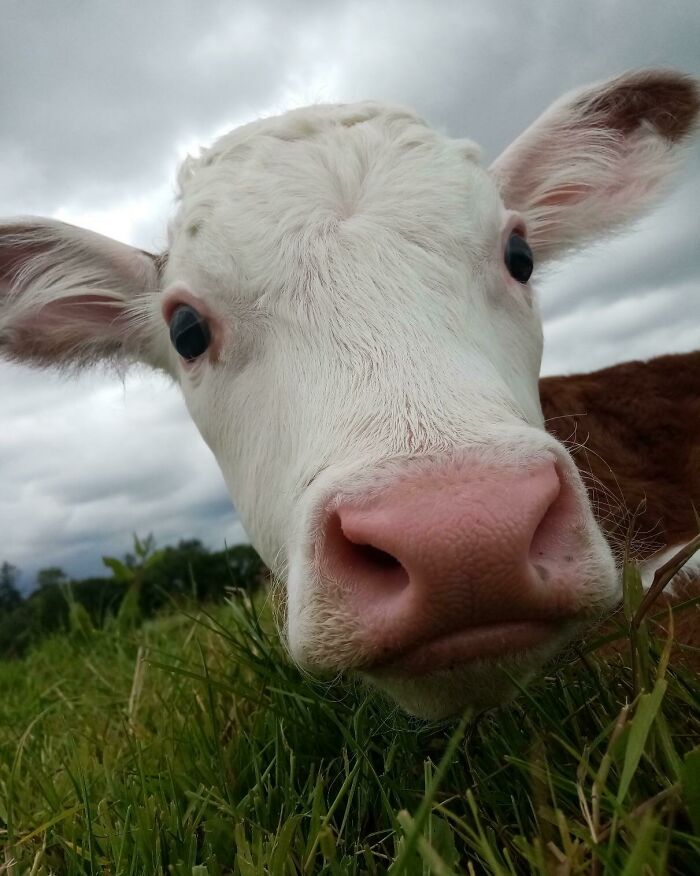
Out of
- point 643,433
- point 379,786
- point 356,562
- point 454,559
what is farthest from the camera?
point 643,433

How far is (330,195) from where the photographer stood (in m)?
2.60

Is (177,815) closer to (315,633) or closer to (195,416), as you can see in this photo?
(315,633)

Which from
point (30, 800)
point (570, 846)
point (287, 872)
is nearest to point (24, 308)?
point (30, 800)

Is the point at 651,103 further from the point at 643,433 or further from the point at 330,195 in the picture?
the point at 330,195

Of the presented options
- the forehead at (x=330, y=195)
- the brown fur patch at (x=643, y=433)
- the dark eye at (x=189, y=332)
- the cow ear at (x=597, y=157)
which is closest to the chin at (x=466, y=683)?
the forehead at (x=330, y=195)

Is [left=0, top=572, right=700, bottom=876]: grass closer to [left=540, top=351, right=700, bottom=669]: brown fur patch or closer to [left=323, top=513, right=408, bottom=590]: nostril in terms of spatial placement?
[left=323, top=513, right=408, bottom=590]: nostril

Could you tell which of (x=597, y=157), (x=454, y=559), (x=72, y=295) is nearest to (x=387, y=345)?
(x=454, y=559)

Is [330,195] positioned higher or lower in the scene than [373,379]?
higher

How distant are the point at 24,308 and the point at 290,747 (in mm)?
2623

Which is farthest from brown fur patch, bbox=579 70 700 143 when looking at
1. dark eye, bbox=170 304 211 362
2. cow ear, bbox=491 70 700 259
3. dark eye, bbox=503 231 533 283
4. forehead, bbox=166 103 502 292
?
dark eye, bbox=170 304 211 362

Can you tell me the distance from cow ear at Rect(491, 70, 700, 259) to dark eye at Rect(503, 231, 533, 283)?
1131 mm

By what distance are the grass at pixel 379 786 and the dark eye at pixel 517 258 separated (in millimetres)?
1418

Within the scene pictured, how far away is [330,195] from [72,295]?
5.63ft

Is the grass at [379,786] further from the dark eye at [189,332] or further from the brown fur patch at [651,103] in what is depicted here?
the brown fur patch at [651,103]
